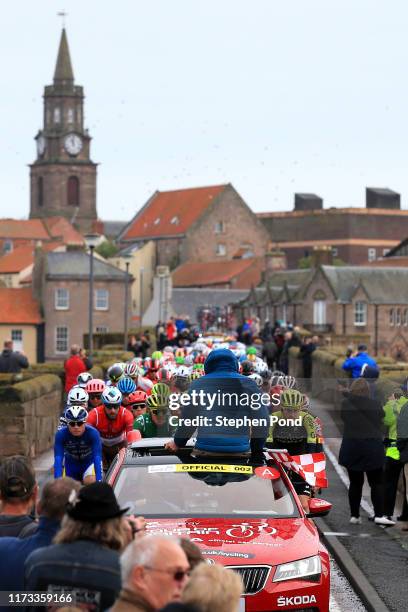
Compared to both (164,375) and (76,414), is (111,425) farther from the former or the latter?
(164,375)

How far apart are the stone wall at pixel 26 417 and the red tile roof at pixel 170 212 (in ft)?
460

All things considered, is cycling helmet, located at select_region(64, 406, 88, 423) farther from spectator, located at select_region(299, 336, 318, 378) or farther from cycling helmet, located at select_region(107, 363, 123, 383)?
spectator, located at select_region(299, 336, 318, 378)

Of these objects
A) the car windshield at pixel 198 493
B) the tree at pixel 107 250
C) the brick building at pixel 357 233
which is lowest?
the car windshield at pixel 198 493

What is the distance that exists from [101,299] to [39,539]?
9976 cm

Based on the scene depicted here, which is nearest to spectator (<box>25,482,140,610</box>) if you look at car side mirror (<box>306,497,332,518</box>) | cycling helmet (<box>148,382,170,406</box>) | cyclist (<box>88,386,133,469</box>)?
car side mirror (<box>306,497,332,518</box>)

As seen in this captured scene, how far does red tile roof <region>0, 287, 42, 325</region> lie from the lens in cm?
10644

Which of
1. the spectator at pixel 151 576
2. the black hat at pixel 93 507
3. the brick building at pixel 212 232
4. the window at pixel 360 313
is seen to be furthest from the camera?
the brick building at pixel 212 232

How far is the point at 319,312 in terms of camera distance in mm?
107938

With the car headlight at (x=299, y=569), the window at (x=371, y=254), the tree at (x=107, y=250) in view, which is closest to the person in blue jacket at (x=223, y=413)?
the car headlight at (x=299, y=569)

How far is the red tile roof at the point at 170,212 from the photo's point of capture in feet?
560

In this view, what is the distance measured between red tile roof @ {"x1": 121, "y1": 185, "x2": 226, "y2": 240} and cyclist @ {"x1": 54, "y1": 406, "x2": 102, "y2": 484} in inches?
6052

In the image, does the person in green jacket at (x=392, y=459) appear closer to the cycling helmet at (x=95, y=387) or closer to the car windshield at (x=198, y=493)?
the cycling helmet at (x=95, y=387)

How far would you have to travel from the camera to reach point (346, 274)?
107875 mm

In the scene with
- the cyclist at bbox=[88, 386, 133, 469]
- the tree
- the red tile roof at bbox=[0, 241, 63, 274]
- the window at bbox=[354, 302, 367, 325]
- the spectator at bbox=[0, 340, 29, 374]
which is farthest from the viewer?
the tree
